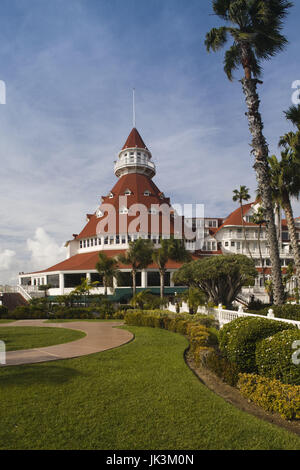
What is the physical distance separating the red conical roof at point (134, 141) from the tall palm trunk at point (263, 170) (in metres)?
41.0

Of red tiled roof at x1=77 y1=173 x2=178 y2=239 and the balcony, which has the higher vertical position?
the balcony

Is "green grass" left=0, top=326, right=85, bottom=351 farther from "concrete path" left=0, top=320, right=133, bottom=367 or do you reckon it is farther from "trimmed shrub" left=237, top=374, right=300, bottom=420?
"trimmed shrub" left=237, top=374, right=300, bottom=420

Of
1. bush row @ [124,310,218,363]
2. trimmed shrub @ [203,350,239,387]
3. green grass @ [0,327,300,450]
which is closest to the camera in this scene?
green grass @ [0,327,300,450]

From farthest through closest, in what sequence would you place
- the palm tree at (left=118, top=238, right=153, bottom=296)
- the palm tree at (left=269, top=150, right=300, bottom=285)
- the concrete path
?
the palm tree at (left=118, top=238, right=153, bottom=296) < the palm tree at (left=269, top=150, right=300, bottom=285) < the concrete path

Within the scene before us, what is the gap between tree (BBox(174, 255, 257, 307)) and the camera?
1877cm

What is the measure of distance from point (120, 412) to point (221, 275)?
597 inches

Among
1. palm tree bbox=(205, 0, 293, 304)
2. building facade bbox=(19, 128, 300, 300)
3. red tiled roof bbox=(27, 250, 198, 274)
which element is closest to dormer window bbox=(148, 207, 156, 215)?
building facade bbox=(19, 128, 300, 300)

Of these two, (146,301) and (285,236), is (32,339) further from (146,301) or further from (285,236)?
(285,236)

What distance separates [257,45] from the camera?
16.0m

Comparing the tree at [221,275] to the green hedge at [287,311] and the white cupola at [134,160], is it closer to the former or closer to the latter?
the green hedge at [287,311]

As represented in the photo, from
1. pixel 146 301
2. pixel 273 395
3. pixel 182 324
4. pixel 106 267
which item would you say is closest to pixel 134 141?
pixel 106 267

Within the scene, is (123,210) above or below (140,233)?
above

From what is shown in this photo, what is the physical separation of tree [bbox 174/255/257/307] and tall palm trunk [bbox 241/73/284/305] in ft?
12.5

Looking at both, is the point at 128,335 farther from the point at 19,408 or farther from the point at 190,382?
the point at 19,408
